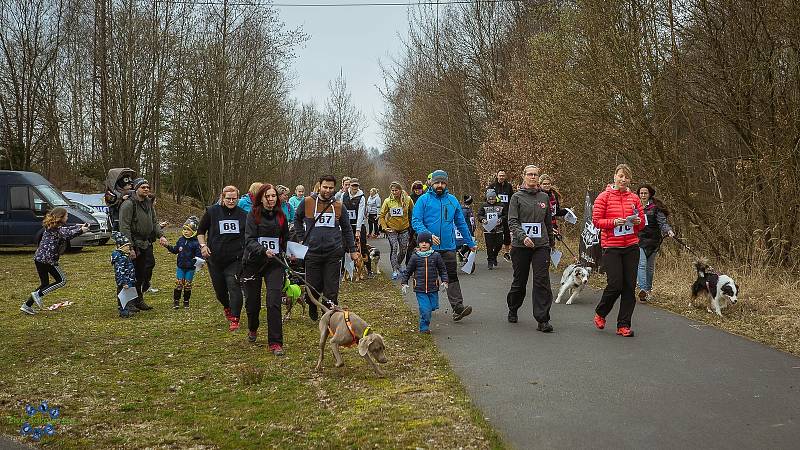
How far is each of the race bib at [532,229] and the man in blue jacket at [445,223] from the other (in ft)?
2.99

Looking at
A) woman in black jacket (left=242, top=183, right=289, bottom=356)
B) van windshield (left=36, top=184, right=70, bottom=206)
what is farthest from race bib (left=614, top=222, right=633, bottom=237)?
van windshield (left=36, top=184, right=70, bottom=206)

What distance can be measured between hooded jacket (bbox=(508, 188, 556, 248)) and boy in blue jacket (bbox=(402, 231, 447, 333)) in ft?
3.32

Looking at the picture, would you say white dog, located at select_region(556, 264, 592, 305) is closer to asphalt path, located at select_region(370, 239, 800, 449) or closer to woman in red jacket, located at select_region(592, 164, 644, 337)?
asphalt path, located at select_region(370, 239, 800, 449)

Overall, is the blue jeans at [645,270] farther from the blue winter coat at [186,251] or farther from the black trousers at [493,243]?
the blue winter coat at [186,251]

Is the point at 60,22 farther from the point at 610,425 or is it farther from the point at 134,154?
the point at 610,425

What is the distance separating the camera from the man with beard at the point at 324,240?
914cm

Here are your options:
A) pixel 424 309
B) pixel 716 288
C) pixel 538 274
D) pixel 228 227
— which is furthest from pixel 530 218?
pixel 228 227

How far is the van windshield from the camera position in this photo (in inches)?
847

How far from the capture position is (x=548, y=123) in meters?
17.2

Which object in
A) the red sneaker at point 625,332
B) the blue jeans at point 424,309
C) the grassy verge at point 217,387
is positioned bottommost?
the grassy verge at point 217,387

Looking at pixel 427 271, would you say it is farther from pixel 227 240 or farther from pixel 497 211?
pixel 497 211

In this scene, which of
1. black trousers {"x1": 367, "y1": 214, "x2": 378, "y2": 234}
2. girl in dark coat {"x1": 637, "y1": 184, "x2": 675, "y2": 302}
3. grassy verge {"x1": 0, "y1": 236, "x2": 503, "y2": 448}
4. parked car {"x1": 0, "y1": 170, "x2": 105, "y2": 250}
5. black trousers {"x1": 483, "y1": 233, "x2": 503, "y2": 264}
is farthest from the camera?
black trousers {"x1": 367, "y1": 214, "x2": 378, "y2": 234}

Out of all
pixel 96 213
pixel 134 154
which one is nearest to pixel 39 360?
pixel 96 213

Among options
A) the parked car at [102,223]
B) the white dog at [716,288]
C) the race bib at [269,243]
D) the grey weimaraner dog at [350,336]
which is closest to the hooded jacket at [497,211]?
the white dog at [716,288]
